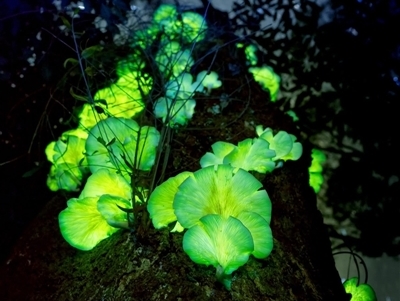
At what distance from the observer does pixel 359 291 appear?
61.4 inches

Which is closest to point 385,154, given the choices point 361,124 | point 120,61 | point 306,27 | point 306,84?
point 361,124

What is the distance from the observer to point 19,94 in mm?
2516

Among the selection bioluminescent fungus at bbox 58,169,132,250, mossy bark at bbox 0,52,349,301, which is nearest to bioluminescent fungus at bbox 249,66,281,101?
mossy bark at bbox 0,52,349,301

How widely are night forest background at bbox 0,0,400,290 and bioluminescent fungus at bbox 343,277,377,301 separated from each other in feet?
3.25

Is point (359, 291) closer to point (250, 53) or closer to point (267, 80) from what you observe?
point (267, 80)

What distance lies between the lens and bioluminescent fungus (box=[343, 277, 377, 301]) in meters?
1.53

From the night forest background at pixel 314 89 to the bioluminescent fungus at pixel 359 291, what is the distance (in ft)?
3.25

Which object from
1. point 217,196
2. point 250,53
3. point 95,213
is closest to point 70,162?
point 95,213

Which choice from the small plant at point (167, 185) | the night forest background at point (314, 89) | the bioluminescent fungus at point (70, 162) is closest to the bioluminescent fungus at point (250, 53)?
the night forest background at point (314, 89)

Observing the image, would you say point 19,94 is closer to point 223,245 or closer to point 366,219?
point 223,245

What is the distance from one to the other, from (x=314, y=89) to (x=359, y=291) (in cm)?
207

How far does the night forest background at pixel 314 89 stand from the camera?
247 cm

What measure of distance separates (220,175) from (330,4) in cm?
259

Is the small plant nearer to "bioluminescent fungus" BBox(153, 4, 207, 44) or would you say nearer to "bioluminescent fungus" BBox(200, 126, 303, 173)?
"bioluminescent fungus" BBox(200, 126, 303, 173)
